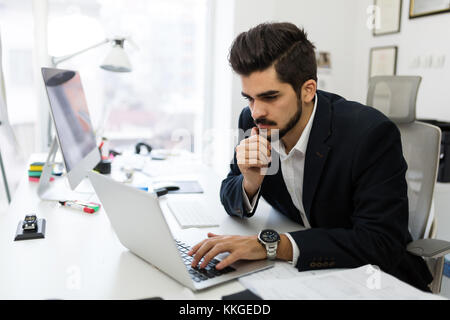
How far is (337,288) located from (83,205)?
2.96ft

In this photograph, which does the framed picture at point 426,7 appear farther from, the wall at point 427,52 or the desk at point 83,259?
the desk at point 83,259

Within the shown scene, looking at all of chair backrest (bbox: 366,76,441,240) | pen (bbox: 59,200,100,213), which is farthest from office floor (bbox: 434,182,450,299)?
pen (bbox: 59,200,100,213)

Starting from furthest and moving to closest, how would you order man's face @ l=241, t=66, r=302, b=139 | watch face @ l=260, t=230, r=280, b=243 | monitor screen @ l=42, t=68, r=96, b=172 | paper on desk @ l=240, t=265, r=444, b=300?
1. monitor screen @ l=42, t=68, r=96, b=172
2. man's face @ l=241, t=66, r=302, b=139
3. watch face @ l=260, t=230, r=280, b=243
4. paper on desk @ l=240, t=265, r=444, b=300

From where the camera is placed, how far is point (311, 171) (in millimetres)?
1132

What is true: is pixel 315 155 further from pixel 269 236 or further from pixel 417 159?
pixel 417 159

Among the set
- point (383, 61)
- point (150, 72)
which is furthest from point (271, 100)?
point (150, 72)

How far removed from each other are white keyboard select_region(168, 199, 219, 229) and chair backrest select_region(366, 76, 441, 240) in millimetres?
739

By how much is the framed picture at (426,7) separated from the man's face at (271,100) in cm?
196

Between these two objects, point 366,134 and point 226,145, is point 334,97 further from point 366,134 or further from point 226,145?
point 226,145

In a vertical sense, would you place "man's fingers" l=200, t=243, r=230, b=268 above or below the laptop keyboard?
above

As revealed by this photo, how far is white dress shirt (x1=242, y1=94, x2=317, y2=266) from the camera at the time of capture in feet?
3.90

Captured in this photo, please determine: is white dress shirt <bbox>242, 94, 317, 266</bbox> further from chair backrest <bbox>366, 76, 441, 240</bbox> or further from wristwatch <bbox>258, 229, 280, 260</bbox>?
chair backrest <bbox>366, 76, 441, 240</bbox>

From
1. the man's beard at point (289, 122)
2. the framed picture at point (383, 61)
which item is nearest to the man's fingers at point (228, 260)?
the man's beard at point (289, 122)
